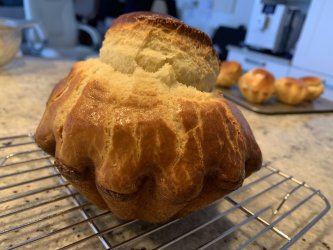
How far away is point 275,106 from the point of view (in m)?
1.31

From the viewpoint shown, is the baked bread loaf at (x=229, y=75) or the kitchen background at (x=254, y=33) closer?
the baked bread loaf at (x=229, y=75)

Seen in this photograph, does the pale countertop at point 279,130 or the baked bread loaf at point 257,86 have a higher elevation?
the baked bread loaf at point 257,86

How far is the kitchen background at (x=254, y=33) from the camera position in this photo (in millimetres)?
2520

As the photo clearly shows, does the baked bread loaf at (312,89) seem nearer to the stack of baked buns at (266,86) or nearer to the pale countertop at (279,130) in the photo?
the stack of baked buns at (266,86)

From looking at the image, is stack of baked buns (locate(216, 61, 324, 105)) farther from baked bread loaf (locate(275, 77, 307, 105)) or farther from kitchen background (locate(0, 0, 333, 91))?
kitchen background (locate(0, 0, 333, 91))

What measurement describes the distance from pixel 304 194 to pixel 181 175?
43cm

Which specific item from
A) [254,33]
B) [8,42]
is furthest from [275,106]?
[254,33]

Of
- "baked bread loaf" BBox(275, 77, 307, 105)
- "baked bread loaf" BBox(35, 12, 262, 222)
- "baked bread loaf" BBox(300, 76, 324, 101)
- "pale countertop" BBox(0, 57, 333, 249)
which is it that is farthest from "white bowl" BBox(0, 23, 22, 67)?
"baked bread loaf" BBox(300, 76, 324, 101)

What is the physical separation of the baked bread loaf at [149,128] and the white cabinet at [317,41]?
7.97ft

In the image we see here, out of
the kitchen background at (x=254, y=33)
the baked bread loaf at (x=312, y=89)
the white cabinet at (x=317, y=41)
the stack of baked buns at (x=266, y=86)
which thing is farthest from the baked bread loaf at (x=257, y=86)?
the white cabinet at (x=317, y=41)

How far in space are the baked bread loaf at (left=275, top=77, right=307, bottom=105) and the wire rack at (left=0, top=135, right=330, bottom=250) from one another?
0.77 meters

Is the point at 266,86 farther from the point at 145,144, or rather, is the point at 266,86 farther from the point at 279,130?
the point at 145,144

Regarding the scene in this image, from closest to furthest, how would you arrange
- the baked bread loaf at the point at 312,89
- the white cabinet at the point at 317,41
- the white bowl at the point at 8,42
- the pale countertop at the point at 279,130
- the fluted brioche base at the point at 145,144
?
the fluted brioche base at the point at 145,144, the pale countertop at the point at 279,130, the white bowl at the point at 8,42, the baked bread loaf at the point at 312,89, the white cabinet at the point at 317,41

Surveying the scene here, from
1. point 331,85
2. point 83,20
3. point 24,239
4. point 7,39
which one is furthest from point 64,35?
point 24,239
